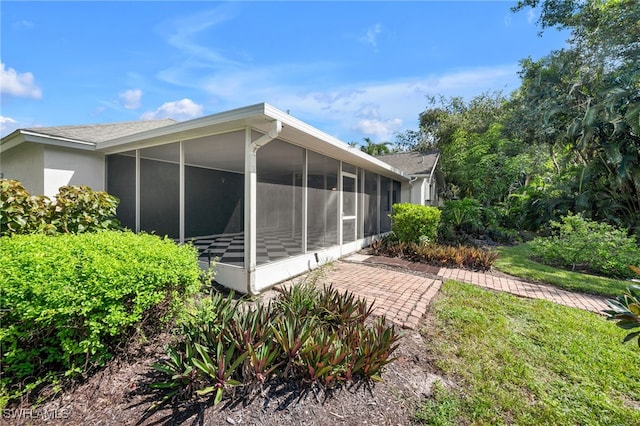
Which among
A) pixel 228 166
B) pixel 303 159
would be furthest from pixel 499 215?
pixel 228 166

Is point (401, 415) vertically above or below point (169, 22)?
below

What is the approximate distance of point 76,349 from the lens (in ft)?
7.40

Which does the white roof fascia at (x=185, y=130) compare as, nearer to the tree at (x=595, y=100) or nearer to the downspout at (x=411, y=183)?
the downspout at (x=411, y=183)

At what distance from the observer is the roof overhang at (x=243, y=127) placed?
377 cm

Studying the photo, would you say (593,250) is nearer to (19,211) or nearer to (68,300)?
(68,300)

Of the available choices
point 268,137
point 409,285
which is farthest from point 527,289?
point 268,137

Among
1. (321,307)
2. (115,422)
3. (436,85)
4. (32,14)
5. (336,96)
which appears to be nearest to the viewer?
(115,422)

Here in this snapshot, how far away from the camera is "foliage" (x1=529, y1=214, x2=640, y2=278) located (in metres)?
6.33

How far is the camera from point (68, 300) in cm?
214

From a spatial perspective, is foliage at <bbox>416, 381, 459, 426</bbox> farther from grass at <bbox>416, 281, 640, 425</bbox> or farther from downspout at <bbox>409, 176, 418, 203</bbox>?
downspout at <bbox>409, 176, 418, 203</bbox>

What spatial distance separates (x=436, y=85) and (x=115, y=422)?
80.9 feet

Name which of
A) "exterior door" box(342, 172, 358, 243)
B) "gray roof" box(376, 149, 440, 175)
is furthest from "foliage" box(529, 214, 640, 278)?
"exterior door" box(342, 172, 358, 243)

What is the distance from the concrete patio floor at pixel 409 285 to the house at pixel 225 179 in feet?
3.02

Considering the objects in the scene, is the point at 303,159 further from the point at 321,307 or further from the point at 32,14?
the point at 32,14
